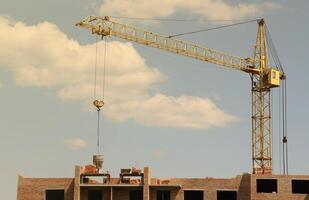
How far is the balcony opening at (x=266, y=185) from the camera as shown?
71312mm

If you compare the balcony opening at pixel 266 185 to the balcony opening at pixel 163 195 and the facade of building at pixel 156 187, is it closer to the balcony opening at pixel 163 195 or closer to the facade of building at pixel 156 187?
the facade of building at pixel 156 187

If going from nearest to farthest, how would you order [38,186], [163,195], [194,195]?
[163,195]
[194,195]
[38,186]

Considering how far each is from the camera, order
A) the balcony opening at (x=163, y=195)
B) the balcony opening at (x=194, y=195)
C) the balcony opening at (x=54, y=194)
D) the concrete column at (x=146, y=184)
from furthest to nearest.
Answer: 1. the balcony opening at (x=54, y=194)
2. the balcony opening at (x=194, y=195)
3. the balcony opening at (x=163, y=195)
4. the concrete column at (x=146, y=184)

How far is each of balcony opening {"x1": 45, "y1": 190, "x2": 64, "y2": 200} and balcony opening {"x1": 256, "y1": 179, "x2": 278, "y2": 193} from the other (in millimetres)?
23673

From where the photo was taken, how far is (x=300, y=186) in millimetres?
71500

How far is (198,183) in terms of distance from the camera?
73188 millimetres

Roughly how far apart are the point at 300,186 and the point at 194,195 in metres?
12.6

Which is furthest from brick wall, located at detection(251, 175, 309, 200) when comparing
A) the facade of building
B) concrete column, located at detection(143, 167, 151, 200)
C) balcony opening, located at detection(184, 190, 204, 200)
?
concrete column, located at detection(143, 167, 151, 200)

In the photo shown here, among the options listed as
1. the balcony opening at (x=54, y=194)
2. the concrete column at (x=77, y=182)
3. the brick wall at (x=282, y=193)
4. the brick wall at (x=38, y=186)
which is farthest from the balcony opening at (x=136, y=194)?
the brick wall at (x=282, y=193)

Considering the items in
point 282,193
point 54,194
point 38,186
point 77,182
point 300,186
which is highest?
point 77,182

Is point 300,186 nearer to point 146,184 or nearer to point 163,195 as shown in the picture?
point 163,195

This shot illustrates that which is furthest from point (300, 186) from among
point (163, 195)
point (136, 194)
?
point (136, 194)

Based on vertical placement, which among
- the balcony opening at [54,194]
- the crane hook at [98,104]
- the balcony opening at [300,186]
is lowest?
the balcony opening at [54,194]

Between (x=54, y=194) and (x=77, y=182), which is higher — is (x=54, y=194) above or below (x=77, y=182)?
below
